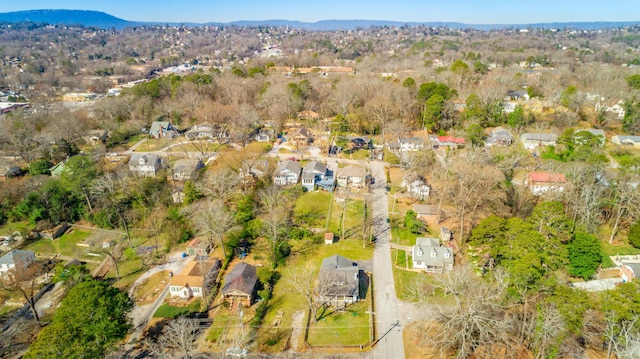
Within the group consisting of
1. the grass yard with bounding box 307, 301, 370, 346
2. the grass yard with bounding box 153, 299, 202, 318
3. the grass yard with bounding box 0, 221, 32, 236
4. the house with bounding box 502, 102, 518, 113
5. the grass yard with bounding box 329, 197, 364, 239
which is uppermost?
the house with bounding box 502, 102, 518, 113

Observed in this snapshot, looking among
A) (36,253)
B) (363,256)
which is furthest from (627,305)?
(36,253)

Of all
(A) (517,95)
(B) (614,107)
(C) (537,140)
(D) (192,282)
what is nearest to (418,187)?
(C) (537,140)

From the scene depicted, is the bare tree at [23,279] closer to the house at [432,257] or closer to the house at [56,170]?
the house at [56,170]

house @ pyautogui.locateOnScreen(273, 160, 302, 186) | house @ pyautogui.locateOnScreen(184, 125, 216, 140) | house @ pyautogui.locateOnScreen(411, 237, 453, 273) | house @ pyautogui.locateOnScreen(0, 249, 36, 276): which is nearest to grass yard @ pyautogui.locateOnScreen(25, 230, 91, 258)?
house @ pyautogui.locateOnScreen(0, 249, 36, 276)

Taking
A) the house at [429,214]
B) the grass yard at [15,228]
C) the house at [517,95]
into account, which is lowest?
the grass yard at [15,228]

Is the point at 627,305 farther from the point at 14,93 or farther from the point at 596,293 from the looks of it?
the point at 14,93

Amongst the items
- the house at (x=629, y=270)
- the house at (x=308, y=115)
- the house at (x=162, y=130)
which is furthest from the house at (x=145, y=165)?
the house at (x=629, y=270)

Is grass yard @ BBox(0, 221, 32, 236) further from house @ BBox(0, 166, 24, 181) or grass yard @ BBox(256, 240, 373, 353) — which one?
grass yard @ BBox(256, 240, 373, 353)
